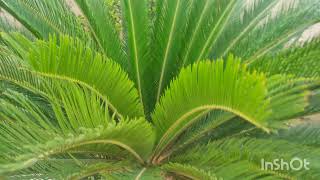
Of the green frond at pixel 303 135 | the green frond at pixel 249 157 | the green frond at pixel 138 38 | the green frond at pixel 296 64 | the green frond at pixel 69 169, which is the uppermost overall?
the green frond at pixel 138 38

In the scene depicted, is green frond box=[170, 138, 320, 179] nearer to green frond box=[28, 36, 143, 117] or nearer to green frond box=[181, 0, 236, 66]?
green frond box=[28, 36, 143, 117]

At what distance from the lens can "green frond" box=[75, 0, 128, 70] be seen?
101 inches

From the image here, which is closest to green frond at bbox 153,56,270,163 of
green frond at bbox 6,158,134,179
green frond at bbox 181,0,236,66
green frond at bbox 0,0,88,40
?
green frond at bbox 6,158,134,179

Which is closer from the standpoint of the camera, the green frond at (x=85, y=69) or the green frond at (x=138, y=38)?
the green frond at (x=85, y=69)

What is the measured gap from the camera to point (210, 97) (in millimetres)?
1704

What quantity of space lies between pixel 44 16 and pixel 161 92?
0.86 meters

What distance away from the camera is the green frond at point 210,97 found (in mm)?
1367

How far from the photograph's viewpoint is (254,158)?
2.09 metres

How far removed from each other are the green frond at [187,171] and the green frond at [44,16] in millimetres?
993

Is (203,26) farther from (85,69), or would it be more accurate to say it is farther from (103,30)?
(85,69)

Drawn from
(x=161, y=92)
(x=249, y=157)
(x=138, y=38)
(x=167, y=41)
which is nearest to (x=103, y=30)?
(x=138, y=38)

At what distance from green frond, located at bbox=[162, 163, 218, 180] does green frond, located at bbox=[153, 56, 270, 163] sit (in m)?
0.15

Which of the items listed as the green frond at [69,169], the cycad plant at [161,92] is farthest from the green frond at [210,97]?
the green frond at [69,169]

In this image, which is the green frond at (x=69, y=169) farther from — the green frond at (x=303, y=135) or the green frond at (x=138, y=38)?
the green frond at (x=303, y=135)
